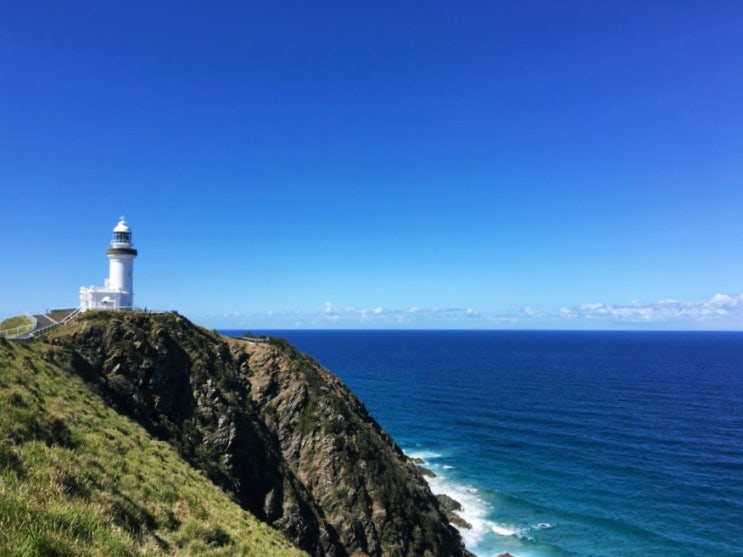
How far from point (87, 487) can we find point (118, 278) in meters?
48.2

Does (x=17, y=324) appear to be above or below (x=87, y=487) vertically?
above

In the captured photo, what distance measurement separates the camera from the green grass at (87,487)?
31.0 ft

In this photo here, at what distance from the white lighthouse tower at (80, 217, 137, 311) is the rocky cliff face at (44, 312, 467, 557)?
7.76m

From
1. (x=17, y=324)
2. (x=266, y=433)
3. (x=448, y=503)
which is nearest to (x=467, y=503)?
(x=448, y=503)

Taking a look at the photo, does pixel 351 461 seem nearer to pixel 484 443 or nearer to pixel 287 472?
pixel 287 472

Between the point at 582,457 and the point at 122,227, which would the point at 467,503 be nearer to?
the point at 582,457

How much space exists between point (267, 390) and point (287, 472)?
11.1 metres

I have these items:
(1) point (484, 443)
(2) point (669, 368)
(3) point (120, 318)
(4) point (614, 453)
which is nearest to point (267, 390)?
(3) point (120, 318)

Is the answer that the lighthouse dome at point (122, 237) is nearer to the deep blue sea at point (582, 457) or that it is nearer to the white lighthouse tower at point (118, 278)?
the white lighthouse tower at point (118, 278)

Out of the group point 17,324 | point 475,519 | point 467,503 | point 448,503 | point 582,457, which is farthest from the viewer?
point 582,457

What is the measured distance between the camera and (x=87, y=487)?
44.6 ft

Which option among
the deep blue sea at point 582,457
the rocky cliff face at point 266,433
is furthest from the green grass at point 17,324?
the deep blue sea at point 582,457

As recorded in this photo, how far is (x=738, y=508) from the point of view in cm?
5366

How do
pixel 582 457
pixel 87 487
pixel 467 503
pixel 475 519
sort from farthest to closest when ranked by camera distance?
pixel 582 457, pixel 467 503, pixel 475 519, pixel 87 487
